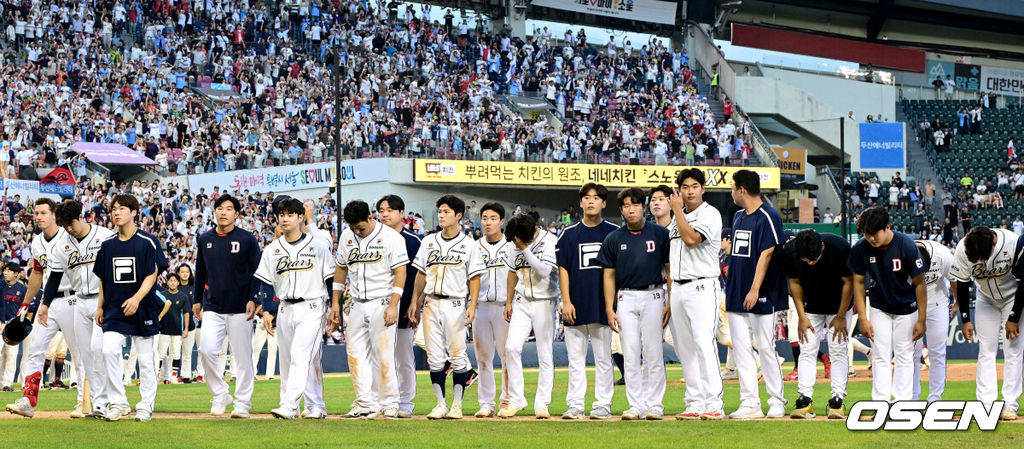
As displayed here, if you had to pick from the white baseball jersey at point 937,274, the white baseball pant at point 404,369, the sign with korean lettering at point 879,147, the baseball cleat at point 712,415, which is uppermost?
the sign with korean lettering at point 879,147

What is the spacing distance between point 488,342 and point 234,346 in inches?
101

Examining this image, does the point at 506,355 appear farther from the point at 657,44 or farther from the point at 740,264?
the point at 657,44

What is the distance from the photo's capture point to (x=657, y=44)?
55.9 meters

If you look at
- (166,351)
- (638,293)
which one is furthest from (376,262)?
(166,351)

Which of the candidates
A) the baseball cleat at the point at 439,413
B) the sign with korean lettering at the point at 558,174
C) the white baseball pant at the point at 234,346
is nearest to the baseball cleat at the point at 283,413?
the white baseball pant at the point at 234,346

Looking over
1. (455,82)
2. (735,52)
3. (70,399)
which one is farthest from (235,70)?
(70,399)

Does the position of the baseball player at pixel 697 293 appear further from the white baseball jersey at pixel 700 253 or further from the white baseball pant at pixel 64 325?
the white baseball pant at pixel 64 325

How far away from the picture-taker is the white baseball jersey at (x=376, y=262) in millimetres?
11906

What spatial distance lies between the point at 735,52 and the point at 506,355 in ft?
158

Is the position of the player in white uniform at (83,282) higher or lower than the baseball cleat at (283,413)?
higher

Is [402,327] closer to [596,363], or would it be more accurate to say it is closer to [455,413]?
[455,413]

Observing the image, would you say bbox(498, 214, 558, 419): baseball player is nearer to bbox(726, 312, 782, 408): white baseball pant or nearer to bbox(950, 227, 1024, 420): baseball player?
bbox(726, 312, 782, 408): white baseball pant

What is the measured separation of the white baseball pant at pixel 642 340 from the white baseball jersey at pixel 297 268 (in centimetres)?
295

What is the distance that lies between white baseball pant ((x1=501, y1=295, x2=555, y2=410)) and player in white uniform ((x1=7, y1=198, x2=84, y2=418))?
13.7ft
